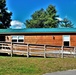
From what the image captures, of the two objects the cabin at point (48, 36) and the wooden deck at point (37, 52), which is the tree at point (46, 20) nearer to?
the cabin at point (48, 36)

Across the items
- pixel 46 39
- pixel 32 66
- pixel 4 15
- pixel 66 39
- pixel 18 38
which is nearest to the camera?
pixel 32 66

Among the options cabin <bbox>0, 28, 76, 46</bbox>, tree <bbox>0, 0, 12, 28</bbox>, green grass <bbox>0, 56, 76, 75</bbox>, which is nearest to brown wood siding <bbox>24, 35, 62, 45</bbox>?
cabin <bbox>0, 28, 76, 46</bbox>

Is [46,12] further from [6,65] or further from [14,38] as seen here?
[6,65]

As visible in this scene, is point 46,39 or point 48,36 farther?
point 46,39

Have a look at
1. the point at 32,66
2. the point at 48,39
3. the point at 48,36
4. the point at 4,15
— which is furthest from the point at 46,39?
the point at 4,15

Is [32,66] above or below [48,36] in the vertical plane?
below

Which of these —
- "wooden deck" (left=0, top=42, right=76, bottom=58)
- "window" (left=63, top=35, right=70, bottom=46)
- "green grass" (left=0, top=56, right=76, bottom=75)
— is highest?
"window" (left=63, top=35, right=70, bottom=46)

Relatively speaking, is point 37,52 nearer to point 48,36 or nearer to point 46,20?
point 48,36

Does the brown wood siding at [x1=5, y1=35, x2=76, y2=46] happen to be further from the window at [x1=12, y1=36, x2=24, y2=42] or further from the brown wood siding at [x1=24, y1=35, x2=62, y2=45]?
the window at [x1=12, y1=36, x2=24, y2=42]

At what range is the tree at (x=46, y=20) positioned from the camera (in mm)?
74812

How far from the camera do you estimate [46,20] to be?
252ft

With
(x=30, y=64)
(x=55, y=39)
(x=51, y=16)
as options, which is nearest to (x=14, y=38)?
(x=55, y=39)

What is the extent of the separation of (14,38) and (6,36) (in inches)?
49.8

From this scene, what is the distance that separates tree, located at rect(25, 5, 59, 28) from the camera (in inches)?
2945
